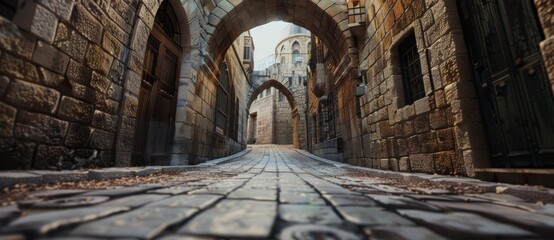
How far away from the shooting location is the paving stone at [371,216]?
3.69ft

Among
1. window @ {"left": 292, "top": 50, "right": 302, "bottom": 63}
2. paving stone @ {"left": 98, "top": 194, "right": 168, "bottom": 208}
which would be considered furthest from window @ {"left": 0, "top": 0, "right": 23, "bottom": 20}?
window @ {"left": 292, "top": 50, "right": 302, "bottom": 63}

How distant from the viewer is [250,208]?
135 cm

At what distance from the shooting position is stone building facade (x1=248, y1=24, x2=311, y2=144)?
18.1 m

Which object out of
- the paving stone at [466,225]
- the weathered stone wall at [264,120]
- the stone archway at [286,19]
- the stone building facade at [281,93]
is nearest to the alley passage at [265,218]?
the paving stone at [466,225]

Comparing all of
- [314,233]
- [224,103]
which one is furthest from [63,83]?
[224,103]

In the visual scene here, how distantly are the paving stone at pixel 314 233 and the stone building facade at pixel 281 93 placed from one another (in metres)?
15.6

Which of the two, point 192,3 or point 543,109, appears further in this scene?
point 192,3

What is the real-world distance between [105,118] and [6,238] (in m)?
2.83

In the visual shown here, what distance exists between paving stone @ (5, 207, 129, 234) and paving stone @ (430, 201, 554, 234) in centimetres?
195

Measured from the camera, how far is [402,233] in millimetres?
989

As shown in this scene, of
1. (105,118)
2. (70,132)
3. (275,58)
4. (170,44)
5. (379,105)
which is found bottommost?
(70,132)

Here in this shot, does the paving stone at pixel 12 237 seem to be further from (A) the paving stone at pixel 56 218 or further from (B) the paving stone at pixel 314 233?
(B) the paving stone at pixel 314 233

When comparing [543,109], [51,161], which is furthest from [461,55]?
[51,161]

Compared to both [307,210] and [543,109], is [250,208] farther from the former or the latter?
[543,109]
